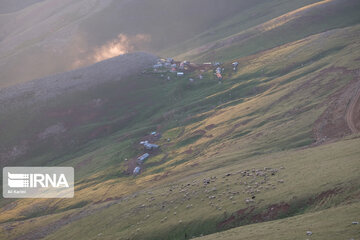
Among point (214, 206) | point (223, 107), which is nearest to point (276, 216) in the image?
point (214, 206)

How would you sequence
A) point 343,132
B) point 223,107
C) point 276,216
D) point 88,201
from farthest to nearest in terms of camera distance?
point 223,107, point 88,201, point 343,132, point 276,216

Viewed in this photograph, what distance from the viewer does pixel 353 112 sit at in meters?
87.5

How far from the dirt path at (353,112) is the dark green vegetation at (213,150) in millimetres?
1653

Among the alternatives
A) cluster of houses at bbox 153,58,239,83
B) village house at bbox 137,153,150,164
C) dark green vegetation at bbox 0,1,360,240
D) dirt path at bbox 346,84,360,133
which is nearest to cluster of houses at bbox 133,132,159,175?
village house at bbox 137,153,150,164

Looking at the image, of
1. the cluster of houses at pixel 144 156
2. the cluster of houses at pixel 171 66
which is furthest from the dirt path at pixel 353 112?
the cluster of houses at pixel 171 66

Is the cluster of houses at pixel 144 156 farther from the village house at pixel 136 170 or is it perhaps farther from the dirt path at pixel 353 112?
the dirt path at pixel 353 112

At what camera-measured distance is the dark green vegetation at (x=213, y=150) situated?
54406mm

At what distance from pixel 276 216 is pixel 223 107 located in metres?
82.6

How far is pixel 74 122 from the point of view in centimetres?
14912

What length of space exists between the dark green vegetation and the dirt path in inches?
65.1

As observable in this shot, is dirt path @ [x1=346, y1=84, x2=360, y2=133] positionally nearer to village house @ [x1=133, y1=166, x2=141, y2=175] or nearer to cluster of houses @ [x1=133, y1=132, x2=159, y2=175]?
village house @ [x1=133, y1=166, x2=141, y2=175]

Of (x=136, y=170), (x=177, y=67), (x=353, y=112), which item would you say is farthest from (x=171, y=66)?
(x=353, y=112)

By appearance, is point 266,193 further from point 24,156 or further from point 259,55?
point 259,55

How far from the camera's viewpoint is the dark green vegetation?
5441cm
